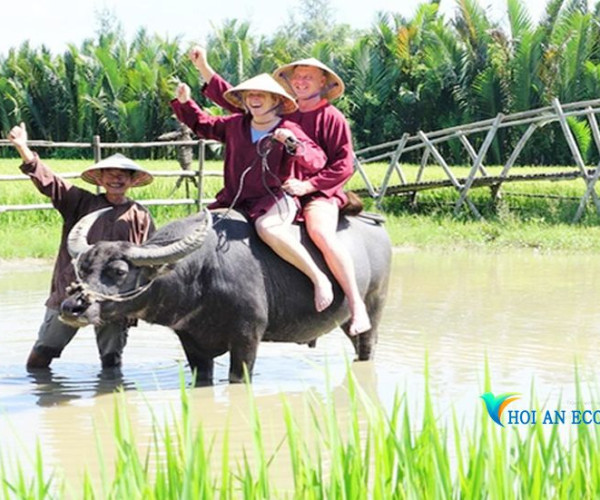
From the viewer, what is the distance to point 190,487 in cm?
270

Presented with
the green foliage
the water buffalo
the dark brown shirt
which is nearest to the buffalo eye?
the water buffalo

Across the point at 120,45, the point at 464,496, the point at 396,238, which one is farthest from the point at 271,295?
the point at 120,45

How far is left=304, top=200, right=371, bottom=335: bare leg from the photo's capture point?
6.16m

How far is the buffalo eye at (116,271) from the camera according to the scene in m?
5.61

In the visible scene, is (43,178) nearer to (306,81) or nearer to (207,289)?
(207,289)

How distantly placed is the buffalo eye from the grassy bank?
6.67 m

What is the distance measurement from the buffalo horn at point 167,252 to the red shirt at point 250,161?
0.54 metres

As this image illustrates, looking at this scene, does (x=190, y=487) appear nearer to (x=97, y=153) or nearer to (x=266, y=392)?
(x=266, y=392)

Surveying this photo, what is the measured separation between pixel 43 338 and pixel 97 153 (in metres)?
7.89

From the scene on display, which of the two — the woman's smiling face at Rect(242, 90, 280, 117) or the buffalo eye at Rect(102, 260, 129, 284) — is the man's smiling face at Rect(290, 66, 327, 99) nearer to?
the woman's smiling face at Rect(242, 90, 280, 117)

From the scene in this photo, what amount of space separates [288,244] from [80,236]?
0.95 meters

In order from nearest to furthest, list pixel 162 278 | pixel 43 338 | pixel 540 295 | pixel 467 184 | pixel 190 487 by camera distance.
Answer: pixel 190 487
pixel 162 278
pixel 43 338
pixel 540 295
pixel 467 184

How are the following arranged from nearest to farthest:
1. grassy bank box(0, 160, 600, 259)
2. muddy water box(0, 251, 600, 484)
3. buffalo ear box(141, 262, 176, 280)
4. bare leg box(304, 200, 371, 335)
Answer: muddy water box(0, 251, 600, 484) → buffalo ear box(141, 262, 176, 280) → bare leg box(304, 200, 371, 335) → grassy bank box(0, 160, 600, 259)

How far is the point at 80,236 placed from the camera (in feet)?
19.1
